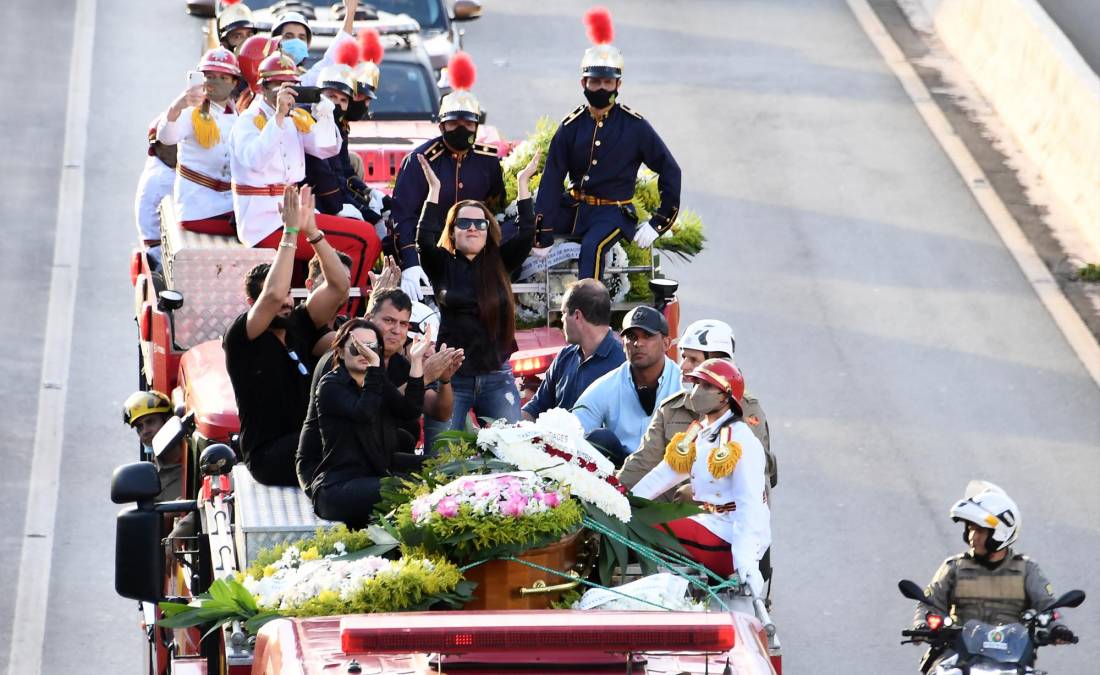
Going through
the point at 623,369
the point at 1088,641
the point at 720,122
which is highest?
the point at 720,122

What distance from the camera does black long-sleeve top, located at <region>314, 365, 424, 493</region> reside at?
8.76m

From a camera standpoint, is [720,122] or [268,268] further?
[720,122]

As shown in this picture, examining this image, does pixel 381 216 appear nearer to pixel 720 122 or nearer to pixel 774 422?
pixel 774 422

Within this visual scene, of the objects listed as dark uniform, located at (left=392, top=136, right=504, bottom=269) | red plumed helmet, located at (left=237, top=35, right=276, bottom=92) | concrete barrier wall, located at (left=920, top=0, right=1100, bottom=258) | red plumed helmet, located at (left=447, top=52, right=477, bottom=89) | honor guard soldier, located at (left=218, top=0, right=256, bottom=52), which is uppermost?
concrete barrier wall, located at (left=920, top=0, right=1100, bottom=258)

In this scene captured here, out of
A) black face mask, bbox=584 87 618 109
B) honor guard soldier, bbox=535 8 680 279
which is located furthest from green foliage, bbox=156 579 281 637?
black face mask, bbox=584 87 618 109

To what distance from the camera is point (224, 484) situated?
934 centimetres

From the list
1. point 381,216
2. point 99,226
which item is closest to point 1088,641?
point 381,216

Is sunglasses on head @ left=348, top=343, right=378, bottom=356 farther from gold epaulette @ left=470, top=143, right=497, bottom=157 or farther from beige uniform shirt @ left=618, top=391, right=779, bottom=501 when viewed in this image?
gold epaulette @ left=470, top=143, right=497, bottom=157

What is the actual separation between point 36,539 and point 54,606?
1.13 m

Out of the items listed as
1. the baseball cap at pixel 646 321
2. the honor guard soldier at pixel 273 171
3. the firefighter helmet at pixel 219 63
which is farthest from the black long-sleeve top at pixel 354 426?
the firefighter helmet at pixel 219 63

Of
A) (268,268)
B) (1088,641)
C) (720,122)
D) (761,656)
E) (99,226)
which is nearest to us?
(761,656)

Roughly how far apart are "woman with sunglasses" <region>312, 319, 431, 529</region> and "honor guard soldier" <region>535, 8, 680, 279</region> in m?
5.16

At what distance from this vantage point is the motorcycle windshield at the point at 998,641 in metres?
10.4

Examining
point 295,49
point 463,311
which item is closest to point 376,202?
point 295,49
